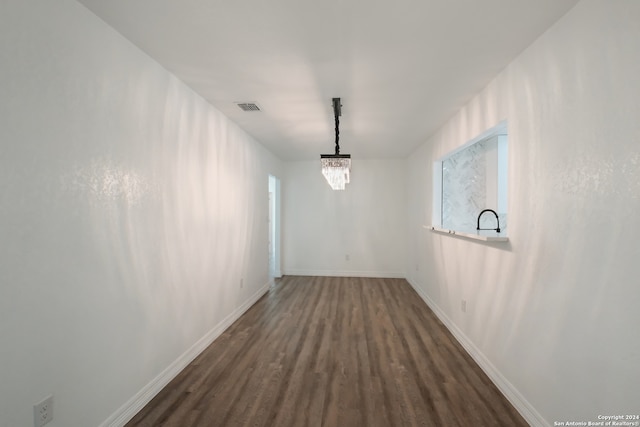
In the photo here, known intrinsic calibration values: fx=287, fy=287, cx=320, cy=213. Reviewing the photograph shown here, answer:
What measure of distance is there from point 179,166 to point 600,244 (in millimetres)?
2893

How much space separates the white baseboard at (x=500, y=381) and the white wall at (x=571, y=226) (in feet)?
0.05

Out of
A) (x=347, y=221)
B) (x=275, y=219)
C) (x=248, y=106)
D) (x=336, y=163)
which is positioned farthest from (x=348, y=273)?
(x=248, y=106)

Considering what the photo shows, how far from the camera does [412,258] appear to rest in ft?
18.3

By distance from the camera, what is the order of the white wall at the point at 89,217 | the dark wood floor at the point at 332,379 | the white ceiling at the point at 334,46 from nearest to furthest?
the white wall at the point at 89,217 < the white ceiling at the point at 334,46 < the dark wood floor at the point at 332,379

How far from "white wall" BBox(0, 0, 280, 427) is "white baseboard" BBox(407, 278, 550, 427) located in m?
2.64

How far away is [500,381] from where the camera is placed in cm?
223

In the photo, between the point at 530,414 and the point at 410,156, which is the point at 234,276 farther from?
the point at 410,156

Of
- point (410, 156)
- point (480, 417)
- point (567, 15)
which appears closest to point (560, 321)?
point (480, 417)

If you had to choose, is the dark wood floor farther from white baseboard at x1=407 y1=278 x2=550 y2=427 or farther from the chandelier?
the chandelier

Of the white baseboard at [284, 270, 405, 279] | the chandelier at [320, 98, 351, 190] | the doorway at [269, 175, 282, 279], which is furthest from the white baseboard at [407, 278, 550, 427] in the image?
the doorway at [269, 175, 282, 279]

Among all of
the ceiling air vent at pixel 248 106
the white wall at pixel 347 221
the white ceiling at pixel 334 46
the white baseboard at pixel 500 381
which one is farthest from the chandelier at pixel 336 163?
the white wall at pixel 347 221

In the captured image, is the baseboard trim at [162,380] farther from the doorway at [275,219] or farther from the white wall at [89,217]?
the doorway at [275,219]

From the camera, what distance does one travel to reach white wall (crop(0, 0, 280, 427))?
1271 mm

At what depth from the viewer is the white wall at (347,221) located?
6.24 metres
